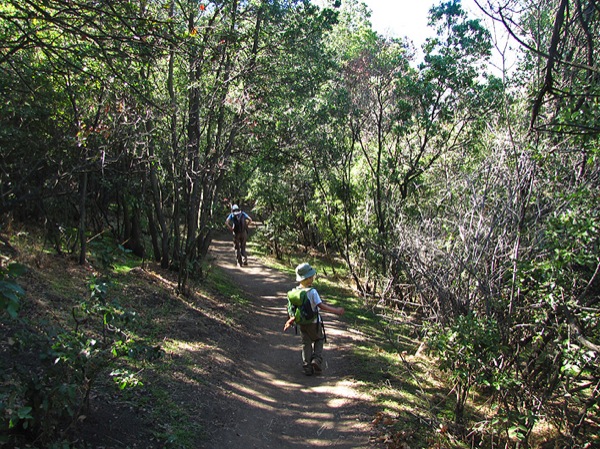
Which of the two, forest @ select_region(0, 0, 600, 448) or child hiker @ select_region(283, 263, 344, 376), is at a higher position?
forest @ select_region(0, 0, 600, 448)

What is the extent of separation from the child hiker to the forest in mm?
1076

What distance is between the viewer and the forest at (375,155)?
5177 millimetres

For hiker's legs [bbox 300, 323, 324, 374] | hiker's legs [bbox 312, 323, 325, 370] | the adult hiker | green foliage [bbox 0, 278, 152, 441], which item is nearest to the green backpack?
hiker's legs [bbox 300, 323, 324, 374]

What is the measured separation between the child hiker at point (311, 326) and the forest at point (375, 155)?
3.53 feet

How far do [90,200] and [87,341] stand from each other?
9.03 meters

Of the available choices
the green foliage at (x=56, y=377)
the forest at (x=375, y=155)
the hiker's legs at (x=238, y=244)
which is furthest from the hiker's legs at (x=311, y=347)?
the hiker's legs at (x=238, y=244)

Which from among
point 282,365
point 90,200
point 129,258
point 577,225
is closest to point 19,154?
point 90,200

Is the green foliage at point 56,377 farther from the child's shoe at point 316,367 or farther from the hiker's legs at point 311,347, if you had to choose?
the child's shoe at point 316,367

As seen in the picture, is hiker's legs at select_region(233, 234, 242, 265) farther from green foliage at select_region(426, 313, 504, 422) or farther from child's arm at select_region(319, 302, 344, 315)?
green foliage at select_region(426, 313, 504, 422)

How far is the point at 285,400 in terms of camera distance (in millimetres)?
6793

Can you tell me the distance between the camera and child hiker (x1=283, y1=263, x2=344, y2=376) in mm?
7156

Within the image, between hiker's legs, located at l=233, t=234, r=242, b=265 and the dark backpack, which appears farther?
hiker's legs, located at l=233, t=234, r=242, b=265

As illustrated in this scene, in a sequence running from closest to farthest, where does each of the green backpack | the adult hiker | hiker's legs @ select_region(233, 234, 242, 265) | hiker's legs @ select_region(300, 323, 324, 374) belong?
the green backpack → hiker's legs @ select_region(300, 323, 324, 374) → the adult hiker → hiker's legs @ select_region(233, 234, 242, 265)

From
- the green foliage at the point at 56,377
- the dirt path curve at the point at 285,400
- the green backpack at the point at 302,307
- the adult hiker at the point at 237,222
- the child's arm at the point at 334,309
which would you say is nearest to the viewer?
the green foliage at the point at 56,377
